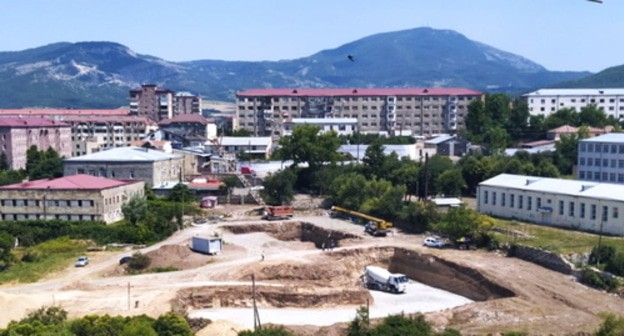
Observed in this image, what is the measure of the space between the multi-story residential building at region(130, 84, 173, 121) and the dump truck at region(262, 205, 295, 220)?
210 ft

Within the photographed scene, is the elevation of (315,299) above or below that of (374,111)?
below

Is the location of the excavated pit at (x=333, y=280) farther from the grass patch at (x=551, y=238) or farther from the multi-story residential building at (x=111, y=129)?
the multi-story residential building at (x=111, y=129)

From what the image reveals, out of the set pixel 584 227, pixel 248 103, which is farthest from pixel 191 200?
pixel 248 103

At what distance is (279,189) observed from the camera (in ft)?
159

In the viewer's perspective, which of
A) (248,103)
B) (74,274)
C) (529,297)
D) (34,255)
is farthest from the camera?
(248,103)

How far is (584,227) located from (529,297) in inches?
383

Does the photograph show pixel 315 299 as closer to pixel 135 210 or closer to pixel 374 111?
pixel 135 210

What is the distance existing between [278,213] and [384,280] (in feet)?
48.6

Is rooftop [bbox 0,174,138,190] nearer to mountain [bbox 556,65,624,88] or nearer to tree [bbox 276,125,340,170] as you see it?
tree [bbox 276,125,340,170]

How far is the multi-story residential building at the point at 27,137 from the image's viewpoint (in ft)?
216

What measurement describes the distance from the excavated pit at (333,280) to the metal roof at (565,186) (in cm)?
798

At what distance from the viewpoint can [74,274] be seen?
31250 mm

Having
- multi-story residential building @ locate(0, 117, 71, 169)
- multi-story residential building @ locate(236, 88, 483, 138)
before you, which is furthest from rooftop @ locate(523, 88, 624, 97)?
multi-story residential building @ locate(0, 117, 71, 169)

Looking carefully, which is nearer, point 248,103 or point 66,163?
point 66,163
